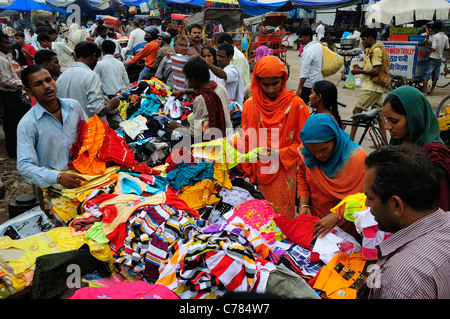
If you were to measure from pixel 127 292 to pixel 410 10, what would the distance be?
11.8 m

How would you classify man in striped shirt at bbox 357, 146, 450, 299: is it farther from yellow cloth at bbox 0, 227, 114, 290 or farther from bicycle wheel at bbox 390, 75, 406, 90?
bicycle wheel at bbox 390, 75, 406, 90

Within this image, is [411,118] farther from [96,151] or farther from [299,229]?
[96,151]

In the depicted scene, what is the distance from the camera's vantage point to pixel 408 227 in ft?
3.99

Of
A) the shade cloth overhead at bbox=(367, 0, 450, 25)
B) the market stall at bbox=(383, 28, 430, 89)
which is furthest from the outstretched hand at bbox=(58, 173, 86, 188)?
the shade cloth overhead at bbox=(367, 0, 450, 25)

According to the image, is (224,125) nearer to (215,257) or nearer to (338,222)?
(338,222)

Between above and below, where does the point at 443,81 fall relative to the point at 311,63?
below

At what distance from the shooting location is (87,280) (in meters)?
2.13

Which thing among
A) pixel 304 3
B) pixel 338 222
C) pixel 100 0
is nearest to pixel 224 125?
pixel 338 222

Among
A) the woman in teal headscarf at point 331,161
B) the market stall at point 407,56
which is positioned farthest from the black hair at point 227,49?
the market stall at point 407,56

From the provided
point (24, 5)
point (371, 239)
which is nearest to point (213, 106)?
point (371, 239)

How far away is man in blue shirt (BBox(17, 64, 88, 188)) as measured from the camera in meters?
2.64

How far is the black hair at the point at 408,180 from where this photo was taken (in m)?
1.19
